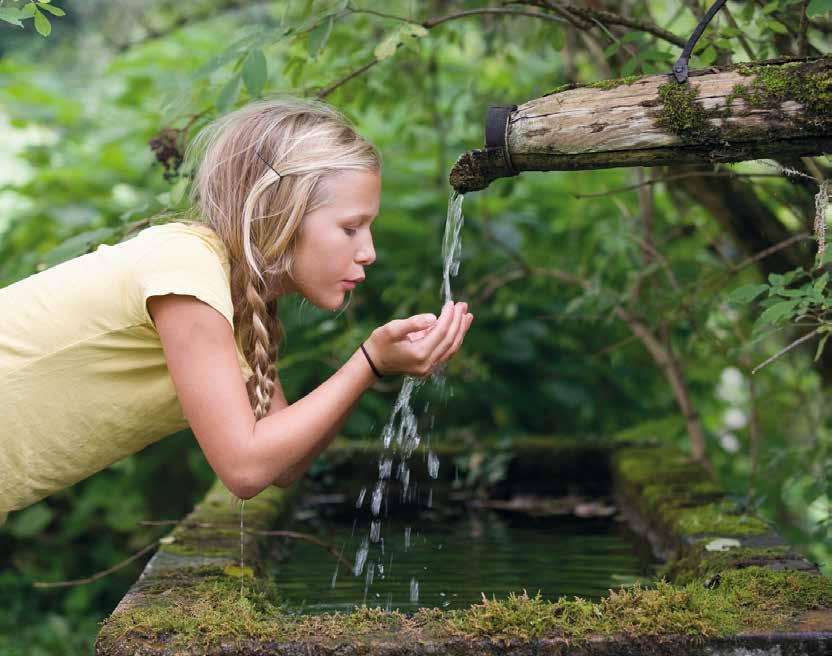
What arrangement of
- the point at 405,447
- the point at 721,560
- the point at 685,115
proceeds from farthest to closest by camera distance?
the point at 405,447
the point at 721,560
the point at 685,115

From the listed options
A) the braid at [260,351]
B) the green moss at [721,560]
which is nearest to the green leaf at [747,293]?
the green moss at [721,560]

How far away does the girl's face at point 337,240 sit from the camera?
7.48 ft

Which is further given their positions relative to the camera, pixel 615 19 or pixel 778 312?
pixel 615 19

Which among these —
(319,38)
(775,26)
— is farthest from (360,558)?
(775,26)

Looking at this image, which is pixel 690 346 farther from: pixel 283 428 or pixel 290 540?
pixel 283 428

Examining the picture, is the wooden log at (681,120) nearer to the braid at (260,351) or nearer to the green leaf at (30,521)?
the braid at (260,351)

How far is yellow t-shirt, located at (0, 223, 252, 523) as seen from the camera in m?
2.16

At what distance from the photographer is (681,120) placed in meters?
1.94

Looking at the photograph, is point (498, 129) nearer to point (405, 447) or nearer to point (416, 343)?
point (416, 343)

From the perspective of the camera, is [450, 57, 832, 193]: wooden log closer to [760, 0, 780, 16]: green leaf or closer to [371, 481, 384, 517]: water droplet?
[760, 0, 780, 16]: green leaf

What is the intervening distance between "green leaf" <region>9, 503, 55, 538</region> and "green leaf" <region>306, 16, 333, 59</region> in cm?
370

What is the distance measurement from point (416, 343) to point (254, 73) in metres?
0.95

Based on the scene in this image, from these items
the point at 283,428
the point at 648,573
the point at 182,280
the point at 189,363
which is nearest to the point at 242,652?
the point at 283,428

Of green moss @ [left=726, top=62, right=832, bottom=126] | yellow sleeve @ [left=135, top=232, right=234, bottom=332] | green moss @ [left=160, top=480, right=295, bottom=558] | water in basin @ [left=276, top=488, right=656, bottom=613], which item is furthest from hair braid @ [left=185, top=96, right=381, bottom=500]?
green moss @ [left=726, top=62, right=832, bottom=126]
